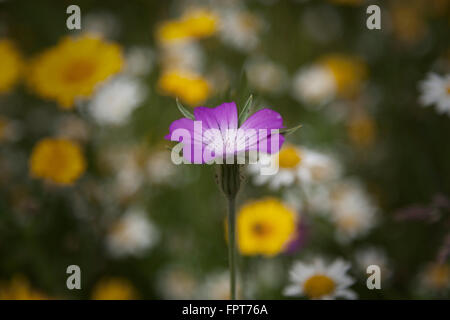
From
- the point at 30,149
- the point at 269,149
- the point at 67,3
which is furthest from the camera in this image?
the point at 67,3

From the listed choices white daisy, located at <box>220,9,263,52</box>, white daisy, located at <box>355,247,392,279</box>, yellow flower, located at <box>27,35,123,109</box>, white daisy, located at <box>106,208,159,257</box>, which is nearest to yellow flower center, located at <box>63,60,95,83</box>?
yellow flower, located at <box>27,35,123,109</box>

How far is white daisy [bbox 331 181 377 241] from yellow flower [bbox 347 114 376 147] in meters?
0.10

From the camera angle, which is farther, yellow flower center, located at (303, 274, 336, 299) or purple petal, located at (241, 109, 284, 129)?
yellow flower center, located at (303, 274, 336, 299)

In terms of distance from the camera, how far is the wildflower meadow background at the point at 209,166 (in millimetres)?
651

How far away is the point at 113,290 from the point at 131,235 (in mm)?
95

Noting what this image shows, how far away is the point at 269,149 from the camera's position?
1.15 ft

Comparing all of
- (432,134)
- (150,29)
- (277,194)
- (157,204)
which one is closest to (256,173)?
(277,194)

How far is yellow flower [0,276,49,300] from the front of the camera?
23.4 inches

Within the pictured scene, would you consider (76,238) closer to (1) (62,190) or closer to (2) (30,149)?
(1) (62,190)

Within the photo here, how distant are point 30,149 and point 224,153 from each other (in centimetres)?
61

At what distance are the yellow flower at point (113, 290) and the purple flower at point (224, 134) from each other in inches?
15.9

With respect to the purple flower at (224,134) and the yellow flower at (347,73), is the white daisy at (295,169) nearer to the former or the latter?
the purple flower at (224,134)

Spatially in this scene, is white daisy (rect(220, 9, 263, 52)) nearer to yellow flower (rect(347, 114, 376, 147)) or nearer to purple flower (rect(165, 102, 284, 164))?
yellow flower (rect(347, 114, 376, 147))

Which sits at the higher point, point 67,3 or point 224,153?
point 67,3
